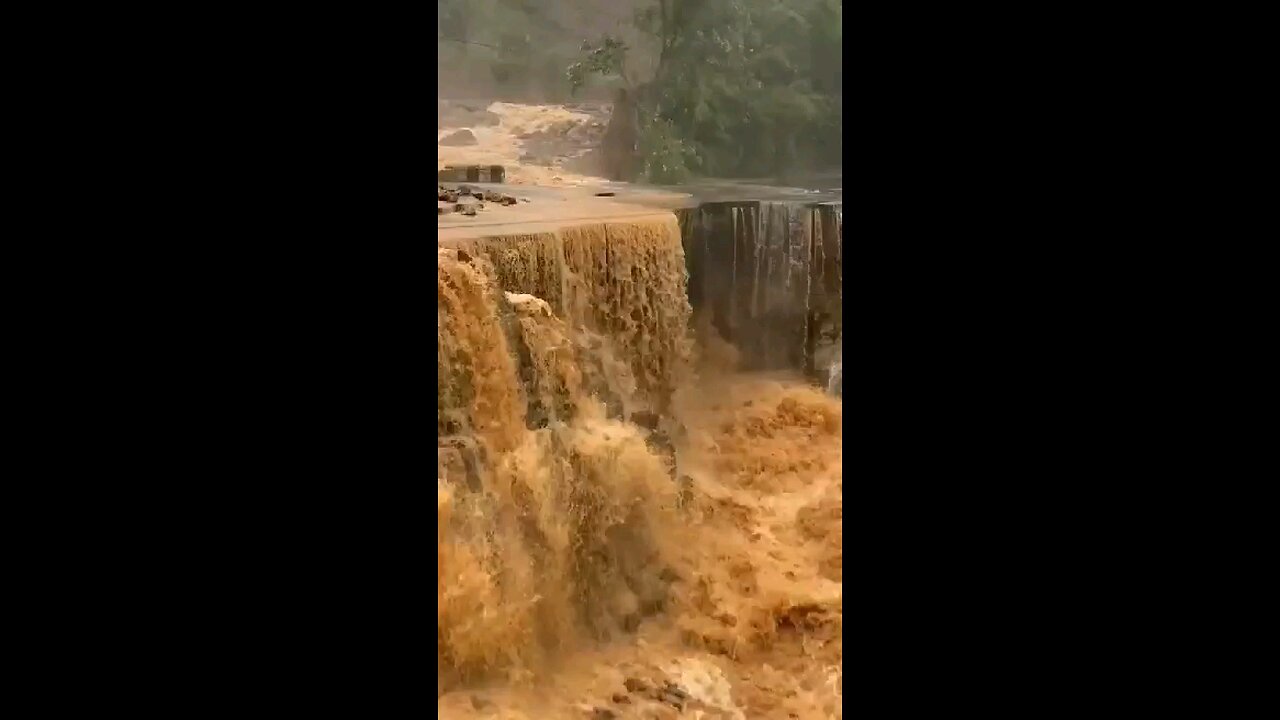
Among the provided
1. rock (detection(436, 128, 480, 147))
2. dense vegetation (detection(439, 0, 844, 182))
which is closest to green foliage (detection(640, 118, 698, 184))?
dense vegetation (detection(439, 0, 844, 182))

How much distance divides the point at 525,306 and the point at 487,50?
126 centimetres

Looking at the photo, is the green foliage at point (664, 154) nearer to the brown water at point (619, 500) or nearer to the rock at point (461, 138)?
the brown water at point (619, 500)

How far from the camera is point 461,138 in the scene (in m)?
4.64

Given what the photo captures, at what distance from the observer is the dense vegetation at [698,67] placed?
480cm

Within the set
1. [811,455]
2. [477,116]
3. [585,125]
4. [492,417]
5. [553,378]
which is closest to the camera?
[492,417]

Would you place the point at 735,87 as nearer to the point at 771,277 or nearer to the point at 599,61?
the point at 599,61

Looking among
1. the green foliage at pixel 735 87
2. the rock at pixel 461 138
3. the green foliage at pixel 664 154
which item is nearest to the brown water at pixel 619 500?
the green foliage at pixel 664 154

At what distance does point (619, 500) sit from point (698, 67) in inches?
80.2

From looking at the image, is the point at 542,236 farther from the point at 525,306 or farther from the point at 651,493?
the point at 651,493

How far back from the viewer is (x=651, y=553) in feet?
15.0

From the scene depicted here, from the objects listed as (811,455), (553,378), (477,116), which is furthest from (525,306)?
(811,455)

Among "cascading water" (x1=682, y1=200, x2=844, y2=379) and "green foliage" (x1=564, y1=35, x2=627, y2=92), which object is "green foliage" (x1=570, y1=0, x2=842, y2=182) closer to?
"green foliage" (x1=564, y1=35, x2=627, y2=92)

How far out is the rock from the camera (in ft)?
15.3

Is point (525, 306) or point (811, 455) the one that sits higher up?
point (525, 306)
